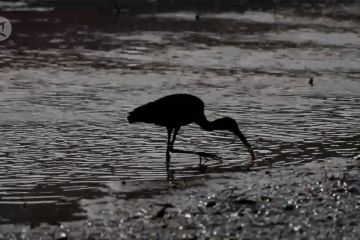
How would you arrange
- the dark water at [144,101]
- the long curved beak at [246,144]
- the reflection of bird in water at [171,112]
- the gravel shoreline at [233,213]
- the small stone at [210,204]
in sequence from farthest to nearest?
the long curved beak at [246,144]
the reflection of bird in water at [171,112]
the dark water at [144,101]
the small stone at [210,204]
the gravel shoreline at [233,213]

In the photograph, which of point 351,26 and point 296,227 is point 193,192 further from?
point 351,26

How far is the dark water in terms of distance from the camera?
1014 cm

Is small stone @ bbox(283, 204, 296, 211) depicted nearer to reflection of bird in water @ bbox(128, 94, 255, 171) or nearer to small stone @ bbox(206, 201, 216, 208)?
small stone @ bbox(206, 201, 216, 208)

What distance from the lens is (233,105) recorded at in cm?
1591

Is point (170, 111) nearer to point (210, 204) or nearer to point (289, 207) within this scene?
point (210, 204)

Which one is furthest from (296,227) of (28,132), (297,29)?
(297,29)

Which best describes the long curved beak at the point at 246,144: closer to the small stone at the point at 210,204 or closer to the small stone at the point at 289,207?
the small stone at the point at 210,204

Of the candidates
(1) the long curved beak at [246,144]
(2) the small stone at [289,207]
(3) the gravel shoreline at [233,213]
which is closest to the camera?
(3) the gravel shoreline at [233,213]

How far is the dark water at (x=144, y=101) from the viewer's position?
10.1 meters

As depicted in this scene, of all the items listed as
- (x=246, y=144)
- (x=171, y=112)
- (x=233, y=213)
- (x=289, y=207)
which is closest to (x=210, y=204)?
(x=233, y=213)

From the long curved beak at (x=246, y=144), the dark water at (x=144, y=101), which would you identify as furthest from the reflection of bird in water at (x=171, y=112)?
the dark water at (x=144, y=101)

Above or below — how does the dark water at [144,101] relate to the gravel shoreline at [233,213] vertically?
below

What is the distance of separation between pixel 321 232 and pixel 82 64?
1565cm

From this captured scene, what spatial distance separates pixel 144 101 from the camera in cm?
1622
